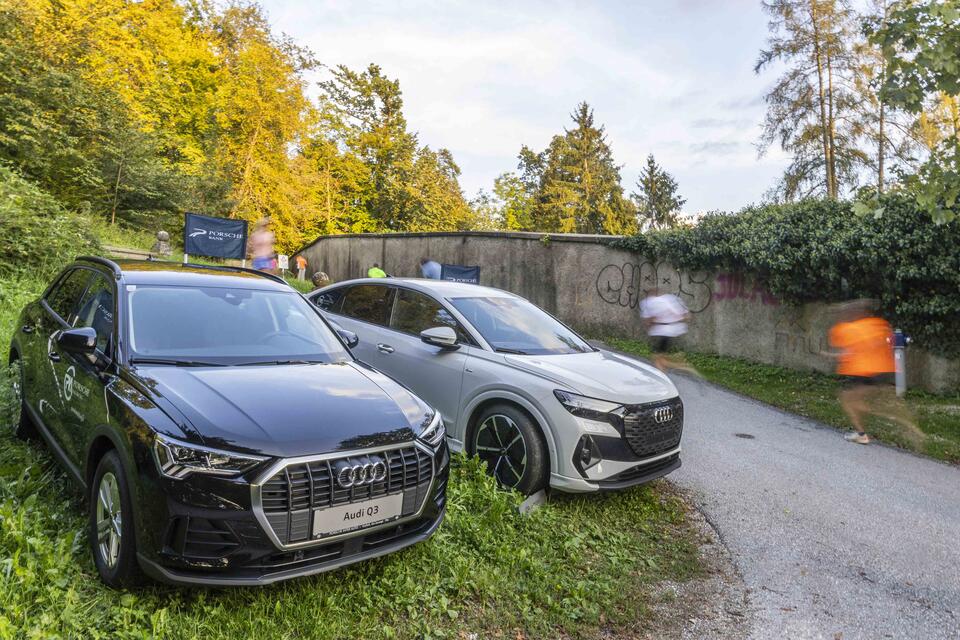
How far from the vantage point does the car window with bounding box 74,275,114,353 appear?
3410mm

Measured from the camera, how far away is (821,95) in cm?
2145

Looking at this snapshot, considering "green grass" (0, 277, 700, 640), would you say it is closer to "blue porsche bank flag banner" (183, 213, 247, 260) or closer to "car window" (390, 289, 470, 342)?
"car window" (390, 289, 470, 342)

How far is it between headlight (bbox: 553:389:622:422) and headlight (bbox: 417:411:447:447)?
1187mm

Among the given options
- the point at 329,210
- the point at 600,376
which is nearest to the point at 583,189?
the point at 329,210

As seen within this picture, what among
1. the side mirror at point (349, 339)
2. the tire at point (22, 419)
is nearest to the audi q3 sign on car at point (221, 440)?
the side mirror at point (349, 339)

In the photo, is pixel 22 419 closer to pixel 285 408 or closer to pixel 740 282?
pixel 285 408

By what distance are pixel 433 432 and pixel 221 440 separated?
1.11 m

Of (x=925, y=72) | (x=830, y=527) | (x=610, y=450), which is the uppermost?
(x=925, y=72)

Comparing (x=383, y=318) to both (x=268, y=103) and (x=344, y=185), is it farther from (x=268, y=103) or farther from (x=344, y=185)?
(x=344, y=185)

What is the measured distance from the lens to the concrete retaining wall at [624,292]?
37.3 ft

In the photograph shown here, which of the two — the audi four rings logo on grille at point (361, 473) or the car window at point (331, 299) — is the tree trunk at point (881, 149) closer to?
the car window at point (331, 299)

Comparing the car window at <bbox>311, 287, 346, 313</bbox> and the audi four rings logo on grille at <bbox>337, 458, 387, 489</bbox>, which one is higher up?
the car window at <bbox>311, 287, 346, 313</bbox>

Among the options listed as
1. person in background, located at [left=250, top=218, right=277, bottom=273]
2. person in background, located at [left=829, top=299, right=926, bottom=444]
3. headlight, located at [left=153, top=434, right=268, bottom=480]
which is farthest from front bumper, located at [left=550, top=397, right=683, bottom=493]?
person in background, located at [left=250, top=218, right=277, bottom=273]

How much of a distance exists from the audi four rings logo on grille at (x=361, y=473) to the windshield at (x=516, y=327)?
2194mm
